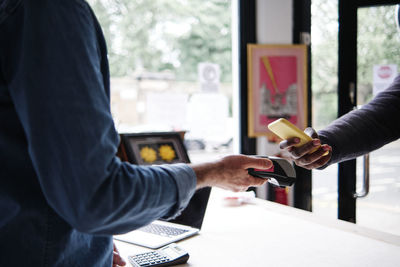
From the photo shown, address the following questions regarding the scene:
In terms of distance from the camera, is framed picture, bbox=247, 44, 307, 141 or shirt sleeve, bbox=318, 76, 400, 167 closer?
shirt sleeve, bbox=318, 76, 400, 167

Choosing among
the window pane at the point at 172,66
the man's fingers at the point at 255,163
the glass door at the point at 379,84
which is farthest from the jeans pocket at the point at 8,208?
the glass door at the point at 379,84

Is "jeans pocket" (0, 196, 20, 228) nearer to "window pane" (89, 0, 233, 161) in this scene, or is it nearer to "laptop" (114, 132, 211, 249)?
"laptop" (114, 132, 211, 249)

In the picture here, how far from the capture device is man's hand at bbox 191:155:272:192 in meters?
0.69

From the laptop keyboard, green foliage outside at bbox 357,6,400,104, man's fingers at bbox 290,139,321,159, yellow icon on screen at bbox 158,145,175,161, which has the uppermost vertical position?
green foliage outside at bbox 357,6,400,104

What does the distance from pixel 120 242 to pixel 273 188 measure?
1.81m

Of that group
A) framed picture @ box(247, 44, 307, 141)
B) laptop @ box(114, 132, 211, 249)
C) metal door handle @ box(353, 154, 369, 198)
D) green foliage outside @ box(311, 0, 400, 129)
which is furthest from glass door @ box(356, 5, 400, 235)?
laptop @ box(114, 132, 211, 249)

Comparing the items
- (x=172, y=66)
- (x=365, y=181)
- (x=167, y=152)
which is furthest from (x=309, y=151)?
(x=172, y=66)

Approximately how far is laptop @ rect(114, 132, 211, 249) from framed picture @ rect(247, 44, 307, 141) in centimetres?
113

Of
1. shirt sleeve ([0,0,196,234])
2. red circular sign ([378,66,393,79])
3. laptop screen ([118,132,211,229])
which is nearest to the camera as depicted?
shirt sleeve ([0,0,196,234])

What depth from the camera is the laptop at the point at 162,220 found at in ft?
4.33

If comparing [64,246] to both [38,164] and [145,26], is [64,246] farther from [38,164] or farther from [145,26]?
[145,26]

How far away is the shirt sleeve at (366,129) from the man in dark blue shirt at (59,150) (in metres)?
1.01

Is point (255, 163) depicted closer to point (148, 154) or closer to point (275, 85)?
point (148, 154)

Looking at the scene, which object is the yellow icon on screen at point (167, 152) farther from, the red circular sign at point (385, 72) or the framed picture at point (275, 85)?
the red circular sign at point (385, 72)
